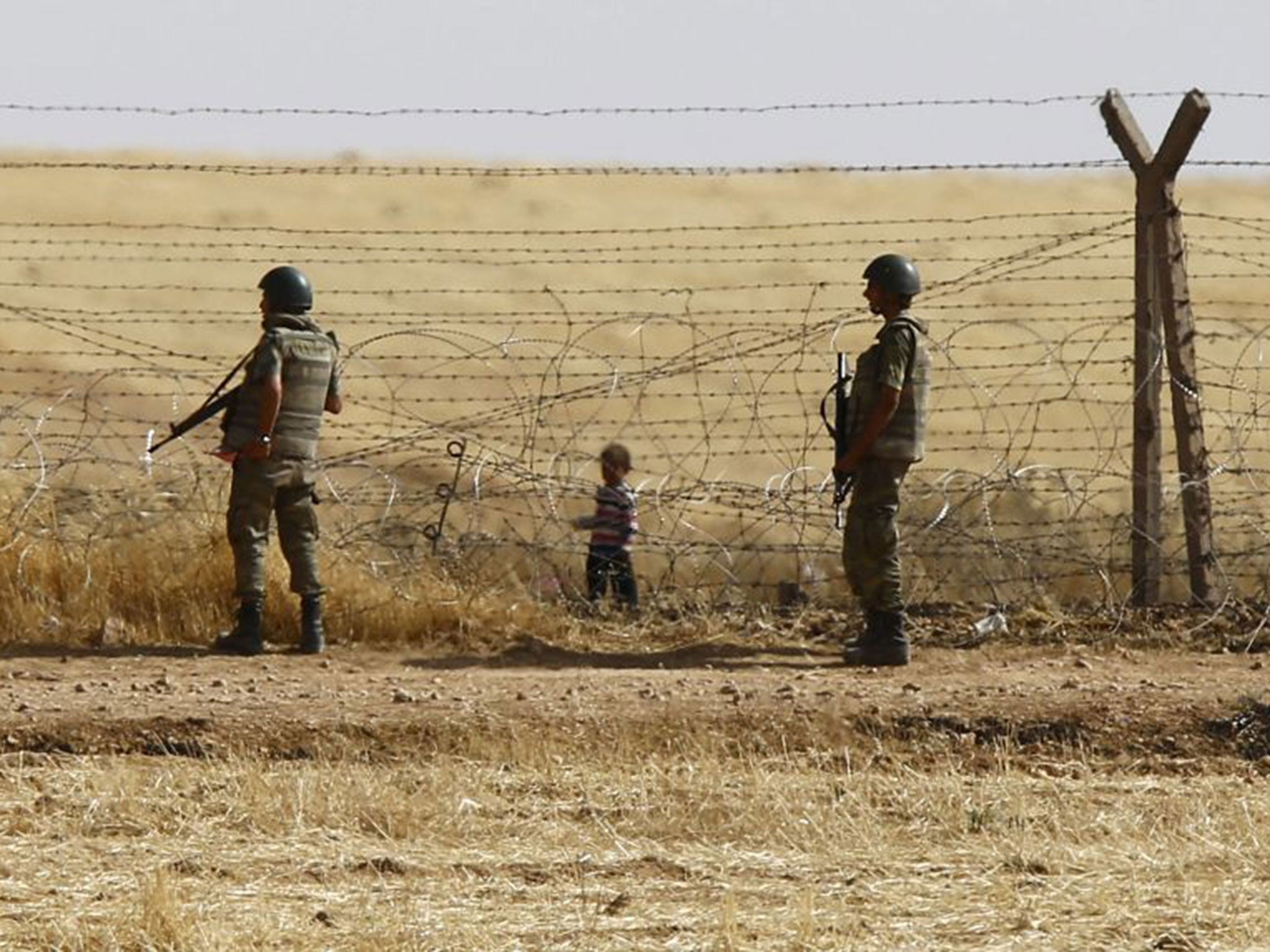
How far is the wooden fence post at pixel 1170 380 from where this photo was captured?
10.8 metres

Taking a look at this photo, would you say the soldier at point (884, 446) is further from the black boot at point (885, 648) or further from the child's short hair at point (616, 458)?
the child's short hair at point (616, 458)

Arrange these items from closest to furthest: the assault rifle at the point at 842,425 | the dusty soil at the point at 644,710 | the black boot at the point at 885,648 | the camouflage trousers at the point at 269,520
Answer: the dusty soil at the point at 644,710 → the assault rifle at the point at 842,425 → the black boot at the point at 885,648 → the camouflage trousers at the point at 269,520

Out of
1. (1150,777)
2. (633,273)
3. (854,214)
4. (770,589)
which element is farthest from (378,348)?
(854,214)

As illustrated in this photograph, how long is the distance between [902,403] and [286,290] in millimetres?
2226

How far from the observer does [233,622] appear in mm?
10539

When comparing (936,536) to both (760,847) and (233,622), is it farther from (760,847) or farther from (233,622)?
(760,847)

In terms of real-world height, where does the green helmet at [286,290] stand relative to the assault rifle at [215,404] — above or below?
above

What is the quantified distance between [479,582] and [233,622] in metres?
0.96

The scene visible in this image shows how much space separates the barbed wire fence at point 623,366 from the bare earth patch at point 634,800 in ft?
2.83

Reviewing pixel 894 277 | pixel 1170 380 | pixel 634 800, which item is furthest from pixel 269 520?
pixel 1170 380

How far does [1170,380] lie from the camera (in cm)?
1080

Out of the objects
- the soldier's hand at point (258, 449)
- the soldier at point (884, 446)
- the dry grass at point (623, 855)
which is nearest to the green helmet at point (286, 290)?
the soldier's hand at point (258, 449)

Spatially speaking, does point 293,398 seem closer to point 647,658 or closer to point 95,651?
point 95,651

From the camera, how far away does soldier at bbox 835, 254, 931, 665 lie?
9.69 m
